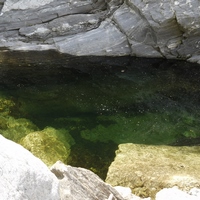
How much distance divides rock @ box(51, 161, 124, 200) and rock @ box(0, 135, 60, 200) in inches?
43.5

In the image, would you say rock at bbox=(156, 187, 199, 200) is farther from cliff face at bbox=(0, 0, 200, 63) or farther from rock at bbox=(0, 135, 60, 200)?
cliff face at bbox=(0, 0, 200, 63)

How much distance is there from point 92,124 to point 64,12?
28.3ft

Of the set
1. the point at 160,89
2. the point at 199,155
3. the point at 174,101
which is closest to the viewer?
the point at 199,155

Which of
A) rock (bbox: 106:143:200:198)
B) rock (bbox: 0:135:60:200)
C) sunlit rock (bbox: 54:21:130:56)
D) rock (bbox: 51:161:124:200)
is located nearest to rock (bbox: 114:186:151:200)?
rock (bbox: 106:143:200:198)

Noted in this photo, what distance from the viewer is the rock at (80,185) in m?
5.90

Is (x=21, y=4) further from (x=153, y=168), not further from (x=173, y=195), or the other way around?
(x=173, y=195)

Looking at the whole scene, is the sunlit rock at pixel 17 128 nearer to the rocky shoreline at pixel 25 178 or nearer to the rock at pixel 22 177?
the rocky shoreline at pixel 25 178

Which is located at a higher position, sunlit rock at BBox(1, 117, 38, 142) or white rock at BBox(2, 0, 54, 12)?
white rock at BBox(2, 0, 54, 12)

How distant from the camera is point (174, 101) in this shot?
1412 cm

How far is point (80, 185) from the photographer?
632 cm

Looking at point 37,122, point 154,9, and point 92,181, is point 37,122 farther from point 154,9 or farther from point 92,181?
point 154,9

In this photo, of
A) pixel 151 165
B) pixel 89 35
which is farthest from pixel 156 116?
pixel 89 35

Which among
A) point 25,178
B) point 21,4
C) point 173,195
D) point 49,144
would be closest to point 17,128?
point 49,144

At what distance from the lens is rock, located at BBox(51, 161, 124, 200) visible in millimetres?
5902
